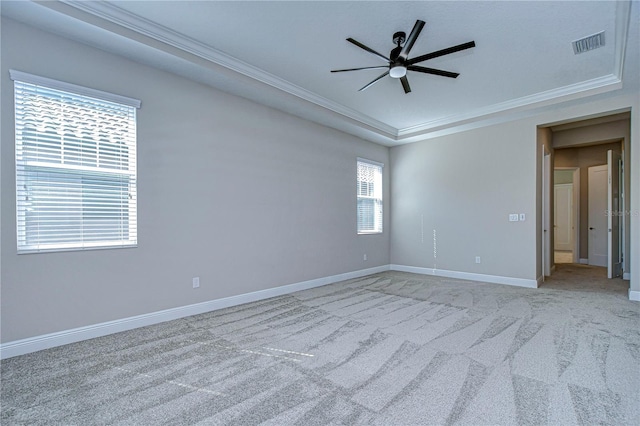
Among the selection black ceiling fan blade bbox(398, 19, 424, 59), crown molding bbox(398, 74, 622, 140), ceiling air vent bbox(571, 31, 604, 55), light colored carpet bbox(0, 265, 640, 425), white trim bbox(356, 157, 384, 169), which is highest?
ceiling air vent bbox(571, 31, 604, 55)

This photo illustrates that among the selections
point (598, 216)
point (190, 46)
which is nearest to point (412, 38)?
point (190, 46)

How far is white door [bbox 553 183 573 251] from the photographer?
9.09m

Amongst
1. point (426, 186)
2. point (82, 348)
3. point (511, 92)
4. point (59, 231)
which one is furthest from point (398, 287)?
point (59, 231)

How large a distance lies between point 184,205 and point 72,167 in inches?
42.2

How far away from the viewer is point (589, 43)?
3.17 metres

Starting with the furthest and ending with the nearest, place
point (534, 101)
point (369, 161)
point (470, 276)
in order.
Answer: point (369, 161) → point (470, 276) → point (534, 101)

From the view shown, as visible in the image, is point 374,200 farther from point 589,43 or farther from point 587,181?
point 587,181

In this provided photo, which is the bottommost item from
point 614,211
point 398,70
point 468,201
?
point 614,211

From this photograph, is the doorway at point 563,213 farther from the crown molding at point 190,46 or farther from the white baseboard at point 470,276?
the crown molding at point 190,46

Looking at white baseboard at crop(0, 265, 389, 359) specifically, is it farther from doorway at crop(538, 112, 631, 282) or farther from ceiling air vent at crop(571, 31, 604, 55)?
doorway at crop(538, 112, 631, 282)

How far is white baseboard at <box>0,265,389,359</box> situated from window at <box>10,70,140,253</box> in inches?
30.6

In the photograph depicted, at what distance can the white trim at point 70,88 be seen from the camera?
8.32 ft

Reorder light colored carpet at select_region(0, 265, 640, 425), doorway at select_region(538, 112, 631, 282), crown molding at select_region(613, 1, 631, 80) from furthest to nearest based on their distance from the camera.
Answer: doorway at select_region(538, 112, 631, 282) < crown molding at select_region(613, 1, 631, 80) < light colored carpet at select_region(0, 265, 640, 425)

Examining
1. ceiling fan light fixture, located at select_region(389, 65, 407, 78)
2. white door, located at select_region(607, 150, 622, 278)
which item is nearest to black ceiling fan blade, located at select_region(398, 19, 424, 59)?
ceiling fan light fixture, located at select_region(389, 65, 407, 78)
